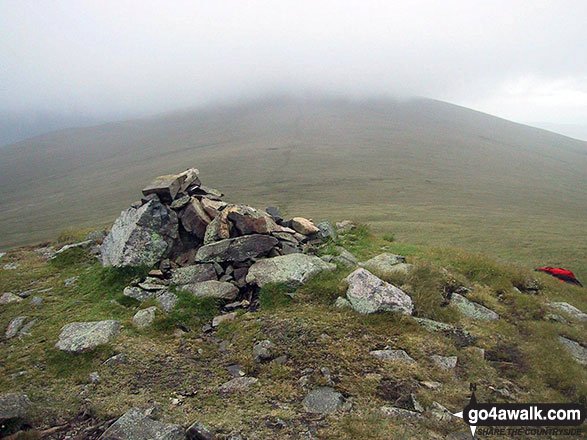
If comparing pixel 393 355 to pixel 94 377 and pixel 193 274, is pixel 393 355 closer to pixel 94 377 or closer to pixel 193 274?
pixel 94 377

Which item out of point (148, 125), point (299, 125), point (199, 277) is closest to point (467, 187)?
point (199, 277)

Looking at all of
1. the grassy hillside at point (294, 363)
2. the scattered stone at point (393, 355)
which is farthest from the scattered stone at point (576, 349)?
the scattered stone at point (393, 355)

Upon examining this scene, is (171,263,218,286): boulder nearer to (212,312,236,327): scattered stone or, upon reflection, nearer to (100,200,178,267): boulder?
(100,200,178,267): boulder

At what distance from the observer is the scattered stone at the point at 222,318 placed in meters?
8.11

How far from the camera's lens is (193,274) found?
9625 mm

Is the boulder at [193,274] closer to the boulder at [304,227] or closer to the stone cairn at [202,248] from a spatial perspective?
the stone cairn at [202,248]

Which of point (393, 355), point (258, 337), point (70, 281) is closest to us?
point (393, 355)

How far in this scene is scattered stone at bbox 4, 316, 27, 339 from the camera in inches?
320

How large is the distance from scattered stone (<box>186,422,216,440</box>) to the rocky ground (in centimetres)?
3

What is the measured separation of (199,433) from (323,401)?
1.98m

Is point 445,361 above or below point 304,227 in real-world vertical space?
below

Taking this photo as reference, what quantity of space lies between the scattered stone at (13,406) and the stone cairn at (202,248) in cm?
347

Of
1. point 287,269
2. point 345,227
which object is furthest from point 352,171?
point 287,269

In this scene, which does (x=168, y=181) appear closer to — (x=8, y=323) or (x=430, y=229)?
(x=8, y=323)
